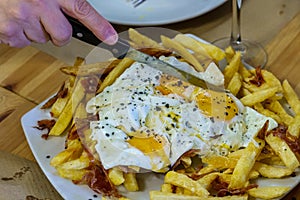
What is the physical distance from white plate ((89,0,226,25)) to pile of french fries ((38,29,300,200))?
0.26 meters

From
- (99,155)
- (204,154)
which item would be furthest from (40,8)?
(204,154)

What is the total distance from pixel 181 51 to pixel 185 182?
0.58 meters

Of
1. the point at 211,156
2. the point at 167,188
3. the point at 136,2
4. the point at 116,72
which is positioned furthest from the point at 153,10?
the point at 167,188

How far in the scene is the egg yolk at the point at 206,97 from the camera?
1.87 metres

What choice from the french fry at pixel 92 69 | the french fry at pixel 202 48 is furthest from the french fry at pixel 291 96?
the french fry at pixel 92 69

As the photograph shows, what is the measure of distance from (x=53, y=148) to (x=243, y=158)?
622 millimetres

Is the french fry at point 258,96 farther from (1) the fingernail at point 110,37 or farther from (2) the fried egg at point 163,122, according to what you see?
(1) the fingernail at point 110,37

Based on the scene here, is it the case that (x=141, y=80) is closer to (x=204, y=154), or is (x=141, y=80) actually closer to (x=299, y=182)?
(x=204, y=154)

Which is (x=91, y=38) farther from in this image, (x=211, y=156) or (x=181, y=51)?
(x=211, y=156)

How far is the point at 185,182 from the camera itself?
66.3 inches

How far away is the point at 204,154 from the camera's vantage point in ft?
5.94

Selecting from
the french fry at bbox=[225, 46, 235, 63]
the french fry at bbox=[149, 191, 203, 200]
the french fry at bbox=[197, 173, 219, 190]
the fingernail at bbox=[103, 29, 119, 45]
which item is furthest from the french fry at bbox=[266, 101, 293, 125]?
the fingernail at bbox=[103, 29, 119, 45]

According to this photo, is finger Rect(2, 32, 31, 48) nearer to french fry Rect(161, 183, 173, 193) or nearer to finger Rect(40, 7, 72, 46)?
finger Rect(40, 7, 72, 46)

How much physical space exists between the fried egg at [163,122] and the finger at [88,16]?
0.71 feet
